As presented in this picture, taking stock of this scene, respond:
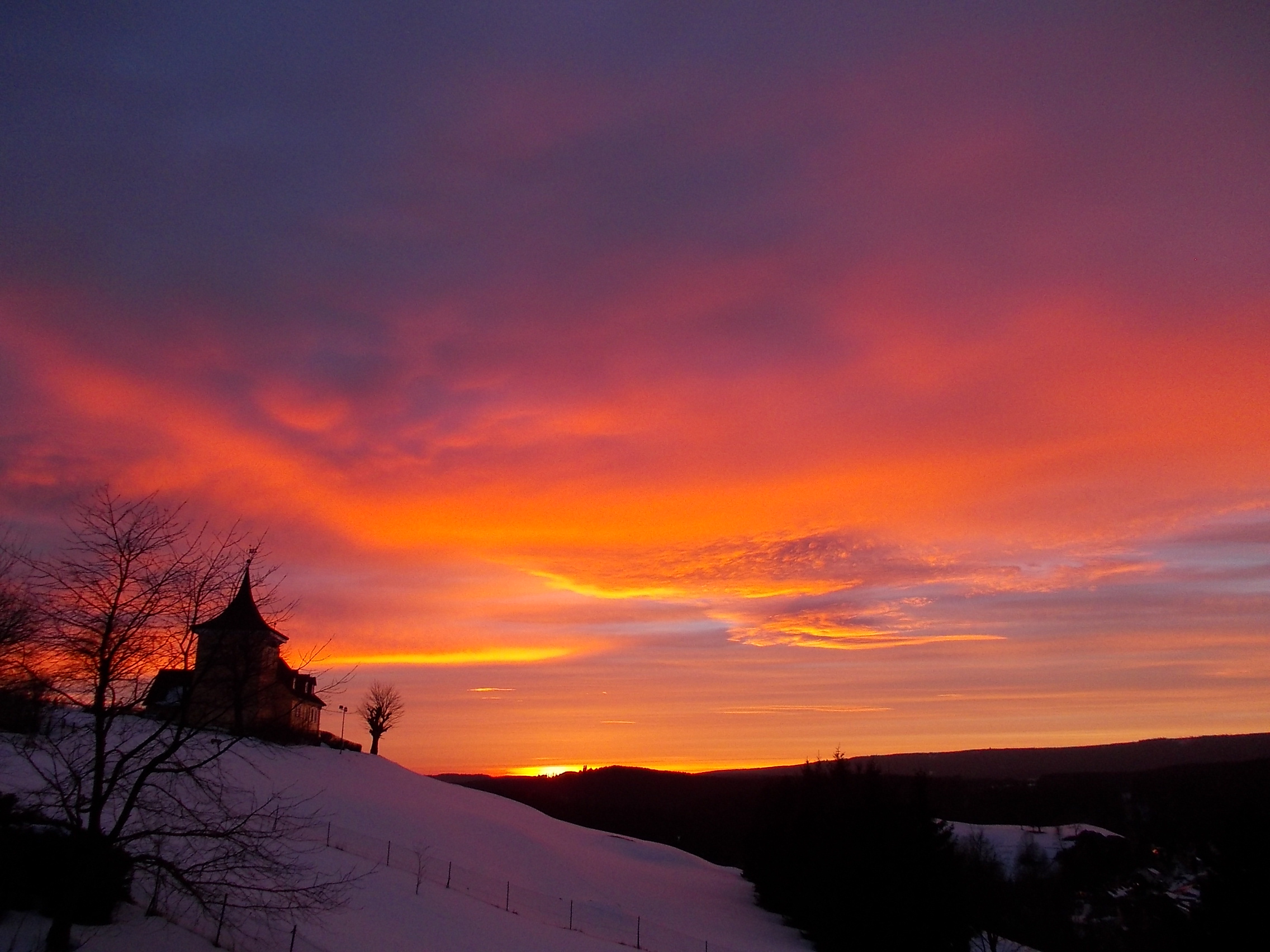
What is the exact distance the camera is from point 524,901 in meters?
32.8

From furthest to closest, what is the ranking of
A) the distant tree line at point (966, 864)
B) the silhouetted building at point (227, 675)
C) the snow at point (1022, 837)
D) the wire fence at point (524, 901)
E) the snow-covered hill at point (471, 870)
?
the snow at point (1022, 837) < the wire fence at point (524, 901) < the distant tree line at point (966, 864) < the snow-covered hill at point (471, 870) < the silhouetted building at point (227, 675)

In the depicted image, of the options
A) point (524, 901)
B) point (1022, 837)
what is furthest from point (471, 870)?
point (1022, 837)

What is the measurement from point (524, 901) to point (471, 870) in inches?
142

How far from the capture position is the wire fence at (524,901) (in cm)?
3031

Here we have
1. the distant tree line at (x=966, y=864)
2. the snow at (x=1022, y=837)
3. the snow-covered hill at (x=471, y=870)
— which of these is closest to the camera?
the snow-covered hill at (x=471, y=870)

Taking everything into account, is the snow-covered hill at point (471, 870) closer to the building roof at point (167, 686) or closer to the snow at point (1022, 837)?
the building roof at point (167, 686)

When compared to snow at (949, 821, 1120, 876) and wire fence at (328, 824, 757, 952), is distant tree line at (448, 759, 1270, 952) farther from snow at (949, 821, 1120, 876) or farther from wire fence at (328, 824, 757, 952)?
wire fence at (328, 824, 757, 952)

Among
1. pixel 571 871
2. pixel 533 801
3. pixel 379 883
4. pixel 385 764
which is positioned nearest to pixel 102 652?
pixel 379 883

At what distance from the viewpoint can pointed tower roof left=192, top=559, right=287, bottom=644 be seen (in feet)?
43.3

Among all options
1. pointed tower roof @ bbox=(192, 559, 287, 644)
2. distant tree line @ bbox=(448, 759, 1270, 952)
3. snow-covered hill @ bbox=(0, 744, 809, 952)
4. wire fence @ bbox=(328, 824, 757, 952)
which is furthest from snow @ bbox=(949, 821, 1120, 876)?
pointed tower roof @ bbox=(192, 559, 287, 644)

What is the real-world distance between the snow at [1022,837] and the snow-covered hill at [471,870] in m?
39.6

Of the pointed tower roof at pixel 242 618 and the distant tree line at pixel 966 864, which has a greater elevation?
the pointed tower roof at pixel 242 618

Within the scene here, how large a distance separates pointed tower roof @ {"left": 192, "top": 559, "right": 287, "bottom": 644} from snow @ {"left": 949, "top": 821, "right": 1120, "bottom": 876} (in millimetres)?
81327

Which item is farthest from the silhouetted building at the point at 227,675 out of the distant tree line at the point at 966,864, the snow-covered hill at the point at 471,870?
the distant tree line at the point at 966,864
